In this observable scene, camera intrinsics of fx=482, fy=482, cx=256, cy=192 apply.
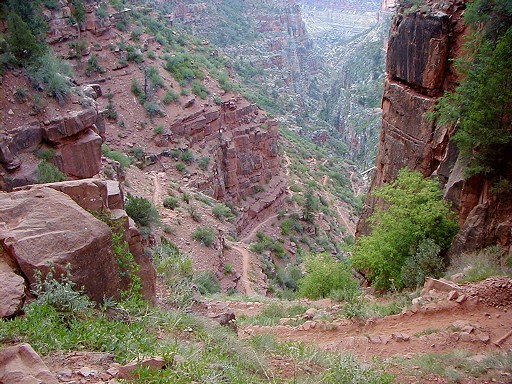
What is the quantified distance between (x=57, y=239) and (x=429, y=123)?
13.6 meters

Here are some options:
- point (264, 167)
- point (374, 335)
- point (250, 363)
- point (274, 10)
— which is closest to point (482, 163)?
point (374, 335)

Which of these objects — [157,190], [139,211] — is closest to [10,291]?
[139,211]

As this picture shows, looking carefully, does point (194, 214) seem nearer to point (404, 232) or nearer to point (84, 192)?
point (404, 232)

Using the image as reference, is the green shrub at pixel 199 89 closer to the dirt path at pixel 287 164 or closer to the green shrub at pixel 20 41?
the dirt path at pixel 287 164

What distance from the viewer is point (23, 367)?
455 centimetres

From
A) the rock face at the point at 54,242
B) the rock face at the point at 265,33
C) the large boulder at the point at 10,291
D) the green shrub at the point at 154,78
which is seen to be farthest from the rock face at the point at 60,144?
the rock face at the point at 265,33

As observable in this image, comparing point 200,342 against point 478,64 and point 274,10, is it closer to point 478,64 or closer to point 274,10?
point 478,64

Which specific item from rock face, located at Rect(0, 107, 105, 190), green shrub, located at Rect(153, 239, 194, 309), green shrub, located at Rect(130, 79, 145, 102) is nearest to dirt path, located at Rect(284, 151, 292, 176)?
green shrub, located at Rect(130, 79, 145, 102)

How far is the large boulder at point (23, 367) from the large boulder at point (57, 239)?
1.57 metres

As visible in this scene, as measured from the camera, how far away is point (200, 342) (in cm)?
711

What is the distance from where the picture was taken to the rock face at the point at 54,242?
6.14 metres

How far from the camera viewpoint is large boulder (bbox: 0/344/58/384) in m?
4.37

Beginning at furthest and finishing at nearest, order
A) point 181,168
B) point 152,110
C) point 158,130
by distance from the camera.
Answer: point 152,110, point 158,130, point 181,168

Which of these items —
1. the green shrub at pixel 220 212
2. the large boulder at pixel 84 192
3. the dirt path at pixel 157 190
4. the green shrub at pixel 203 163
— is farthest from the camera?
the green shrub at pixel 203 163
